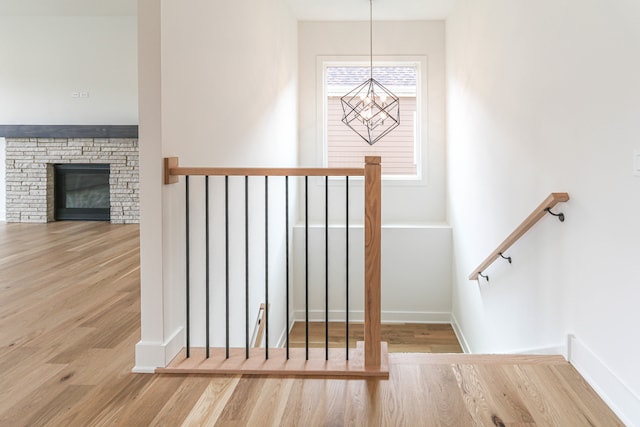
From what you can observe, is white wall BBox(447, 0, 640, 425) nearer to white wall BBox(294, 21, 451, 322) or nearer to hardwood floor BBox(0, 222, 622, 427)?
hardwood floor BBox(0, 222, 622, 427)

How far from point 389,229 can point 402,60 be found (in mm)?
2126

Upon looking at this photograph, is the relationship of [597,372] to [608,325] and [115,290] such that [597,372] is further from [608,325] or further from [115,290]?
[115,290]

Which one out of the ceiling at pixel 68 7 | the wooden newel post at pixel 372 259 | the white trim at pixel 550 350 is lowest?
the white trim at pixel 550 350

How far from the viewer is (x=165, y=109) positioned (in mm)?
2225

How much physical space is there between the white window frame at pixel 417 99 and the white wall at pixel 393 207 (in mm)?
18

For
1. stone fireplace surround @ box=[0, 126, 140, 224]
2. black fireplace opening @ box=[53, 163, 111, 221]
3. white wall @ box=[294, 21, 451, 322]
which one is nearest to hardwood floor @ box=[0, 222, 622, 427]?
white wall @ box=[294, 21, 451, 322]

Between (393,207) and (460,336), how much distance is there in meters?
1.78

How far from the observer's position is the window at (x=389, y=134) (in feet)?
20.2

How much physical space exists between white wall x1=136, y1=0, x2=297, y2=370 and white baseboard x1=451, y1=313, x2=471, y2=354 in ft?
7.69

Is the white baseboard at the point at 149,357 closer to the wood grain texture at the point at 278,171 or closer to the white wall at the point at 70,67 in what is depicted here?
the wood grain texture at the point at 278,171

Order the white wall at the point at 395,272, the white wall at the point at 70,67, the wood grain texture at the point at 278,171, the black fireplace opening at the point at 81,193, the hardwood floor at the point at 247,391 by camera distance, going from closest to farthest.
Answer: the hardwood floor at the point at 247,391
the wood grain texture at the point at 278,171
the white wall at the point at 395,272
the white wall at the point at 70,67
the black fireplace opening at the point at 81,193

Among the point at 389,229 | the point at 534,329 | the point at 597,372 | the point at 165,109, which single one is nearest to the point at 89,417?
the point at 165,109

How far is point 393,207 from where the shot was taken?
6219 millimetres

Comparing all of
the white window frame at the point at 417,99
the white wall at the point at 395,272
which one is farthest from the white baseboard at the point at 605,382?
the white window frame at the point at 417,99
